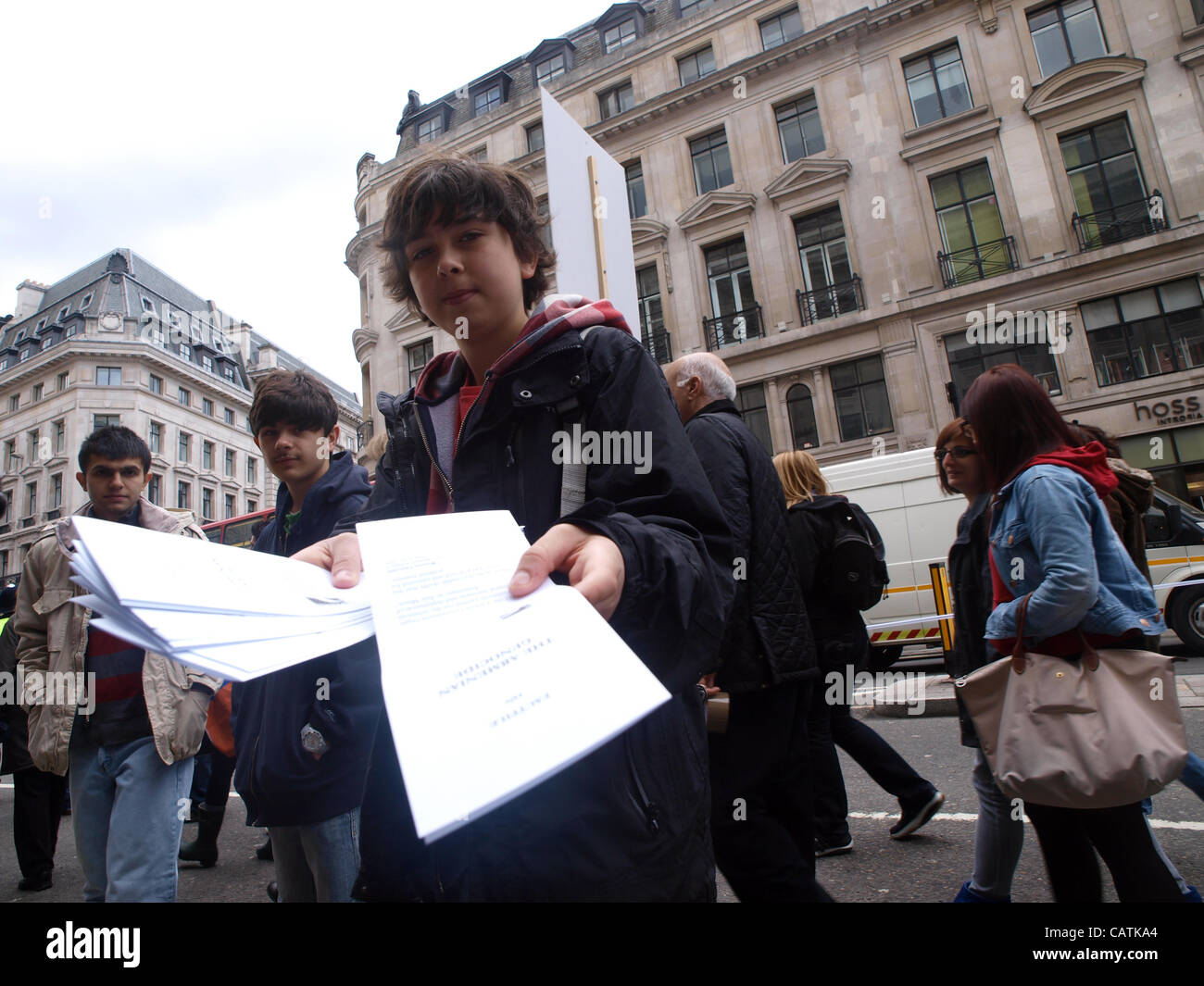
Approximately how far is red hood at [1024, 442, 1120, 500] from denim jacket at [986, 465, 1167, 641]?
37 mm

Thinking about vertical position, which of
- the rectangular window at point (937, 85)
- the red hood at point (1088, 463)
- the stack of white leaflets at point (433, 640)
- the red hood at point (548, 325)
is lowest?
the stack of white leaflets at point (433, 640)

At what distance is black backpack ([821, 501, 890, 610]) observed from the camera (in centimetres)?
346

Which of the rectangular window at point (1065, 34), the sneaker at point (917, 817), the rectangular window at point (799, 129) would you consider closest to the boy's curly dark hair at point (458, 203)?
the sneaker at point (917, 817)

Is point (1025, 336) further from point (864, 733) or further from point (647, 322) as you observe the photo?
point (864, 733)

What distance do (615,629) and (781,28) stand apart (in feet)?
80.6

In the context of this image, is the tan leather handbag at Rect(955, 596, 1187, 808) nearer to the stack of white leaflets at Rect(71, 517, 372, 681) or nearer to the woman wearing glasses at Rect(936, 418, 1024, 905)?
the woman wearing glasses at Rect(936, 418, 1024, 905)

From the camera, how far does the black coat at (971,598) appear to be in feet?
8.55

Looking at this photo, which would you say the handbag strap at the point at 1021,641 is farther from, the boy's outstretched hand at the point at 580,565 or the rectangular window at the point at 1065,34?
the rectangular window at the point at 1065,34

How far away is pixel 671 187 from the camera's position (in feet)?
69.1

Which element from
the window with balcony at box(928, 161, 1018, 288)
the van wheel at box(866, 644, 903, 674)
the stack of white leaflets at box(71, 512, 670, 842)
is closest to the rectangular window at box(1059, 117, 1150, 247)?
the window with balcony at box(928, 161, 1018, 288)

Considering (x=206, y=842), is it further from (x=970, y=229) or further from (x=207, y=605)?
(x=970, y=229)

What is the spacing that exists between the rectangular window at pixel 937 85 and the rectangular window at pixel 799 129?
2421 millimetres
